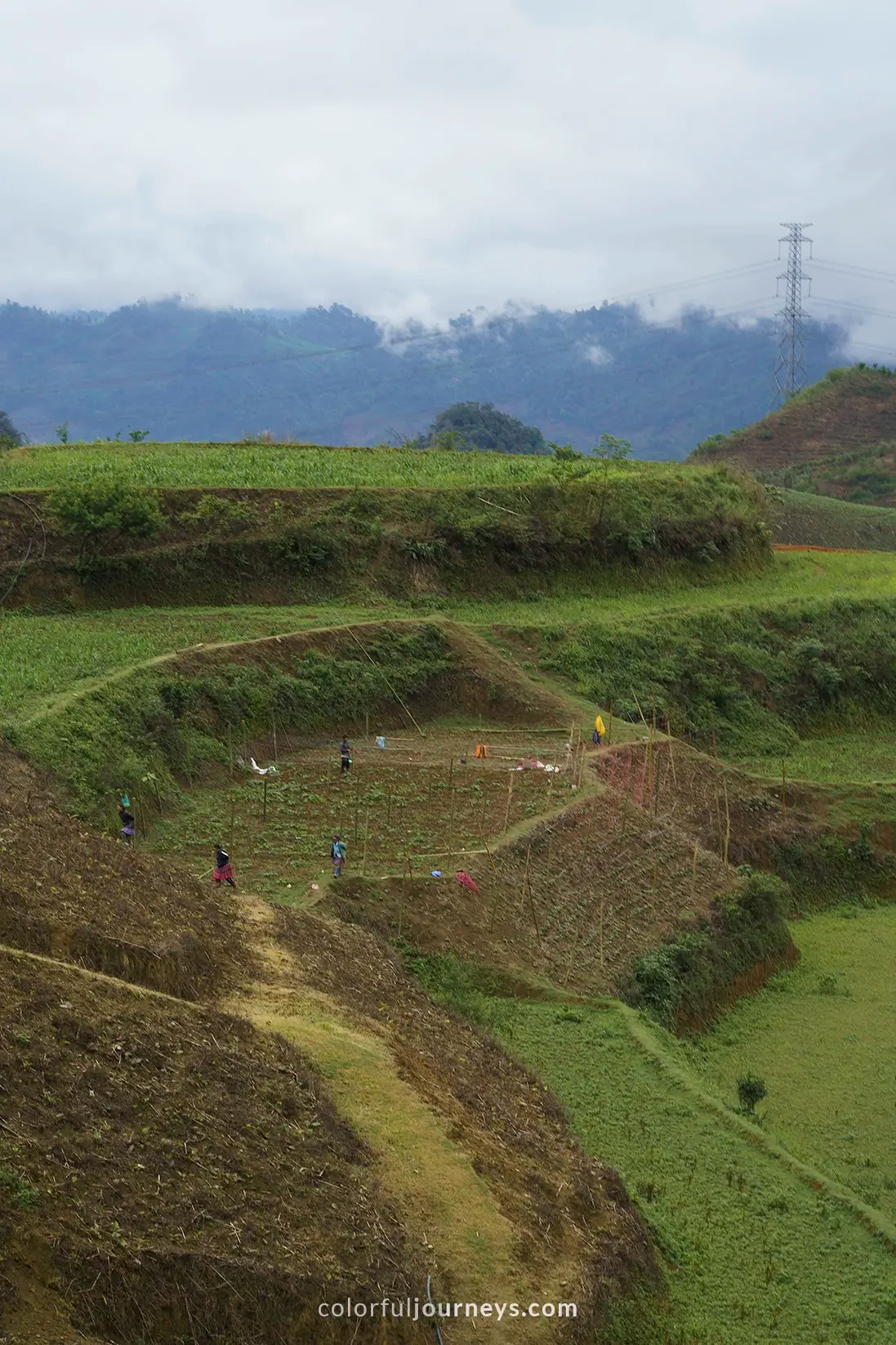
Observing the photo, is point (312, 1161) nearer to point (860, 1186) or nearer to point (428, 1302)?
point (428, 1302)

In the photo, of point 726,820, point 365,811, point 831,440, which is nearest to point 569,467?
point 726,820

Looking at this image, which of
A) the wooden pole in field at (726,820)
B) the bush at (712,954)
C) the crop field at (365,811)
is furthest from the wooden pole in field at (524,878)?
the wooden pole in field at (726,820)

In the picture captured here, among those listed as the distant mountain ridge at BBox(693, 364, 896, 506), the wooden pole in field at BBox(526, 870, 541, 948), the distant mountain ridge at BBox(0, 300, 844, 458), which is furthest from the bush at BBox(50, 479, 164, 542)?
the distant mountain ridge at BBox(0, 300, 844, 458)

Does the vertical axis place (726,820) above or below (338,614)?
below

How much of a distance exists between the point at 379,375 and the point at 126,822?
128m

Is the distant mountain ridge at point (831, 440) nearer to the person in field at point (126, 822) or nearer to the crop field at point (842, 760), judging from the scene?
the crop field at point (842, 760)

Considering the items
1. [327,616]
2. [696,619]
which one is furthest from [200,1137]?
[696,619]

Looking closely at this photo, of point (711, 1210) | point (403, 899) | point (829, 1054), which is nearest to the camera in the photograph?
point (711, 1210)

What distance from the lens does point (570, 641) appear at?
3080 cm

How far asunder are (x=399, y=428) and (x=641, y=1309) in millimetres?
123935

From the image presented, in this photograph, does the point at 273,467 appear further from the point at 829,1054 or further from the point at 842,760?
the point at 829,1054

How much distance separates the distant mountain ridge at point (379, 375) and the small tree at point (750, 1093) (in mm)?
108989

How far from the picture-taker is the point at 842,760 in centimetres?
3089
